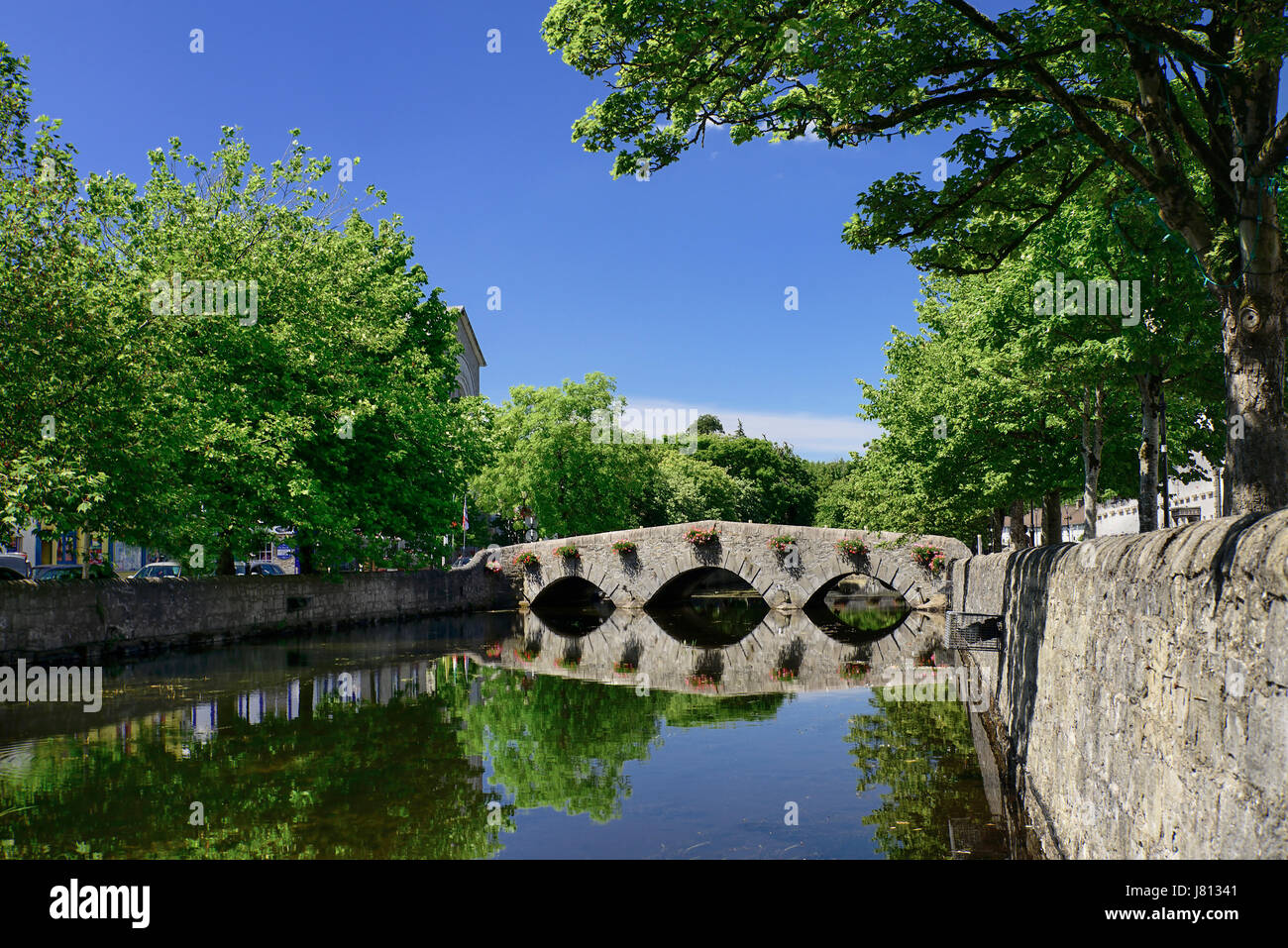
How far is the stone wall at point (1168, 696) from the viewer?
2859 mm

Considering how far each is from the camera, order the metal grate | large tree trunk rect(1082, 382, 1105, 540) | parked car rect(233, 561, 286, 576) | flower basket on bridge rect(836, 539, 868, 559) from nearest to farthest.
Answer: the metal grate < large tree trunk rect(1082, 382, 1105, 540) < parked car rect(233, 561, 286, 576) < flower basket on bridge rect(836, 539, 868, 559)

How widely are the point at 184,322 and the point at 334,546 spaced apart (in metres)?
6.39

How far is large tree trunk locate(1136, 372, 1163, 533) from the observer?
538 inches

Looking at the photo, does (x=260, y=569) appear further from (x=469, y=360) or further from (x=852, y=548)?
(x=469, y=360)

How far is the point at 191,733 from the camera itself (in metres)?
11.2

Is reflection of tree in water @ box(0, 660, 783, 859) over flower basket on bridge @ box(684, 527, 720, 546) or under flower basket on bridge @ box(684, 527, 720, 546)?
under

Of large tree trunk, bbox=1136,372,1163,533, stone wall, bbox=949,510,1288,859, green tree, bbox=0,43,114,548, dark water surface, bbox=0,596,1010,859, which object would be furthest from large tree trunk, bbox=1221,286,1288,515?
green tree, bbox=0,43,114,548

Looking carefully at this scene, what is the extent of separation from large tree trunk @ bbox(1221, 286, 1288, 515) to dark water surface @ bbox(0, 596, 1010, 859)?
3.28m

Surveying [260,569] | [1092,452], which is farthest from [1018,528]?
[260,569]

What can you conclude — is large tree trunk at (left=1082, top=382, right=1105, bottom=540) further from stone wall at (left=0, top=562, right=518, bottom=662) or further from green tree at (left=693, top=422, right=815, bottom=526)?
green tree at (left=693, top=422, right=815, bottom=526)

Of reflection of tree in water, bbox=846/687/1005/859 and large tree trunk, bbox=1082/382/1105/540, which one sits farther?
large tree trunk, bbox=1082/382/1105/540

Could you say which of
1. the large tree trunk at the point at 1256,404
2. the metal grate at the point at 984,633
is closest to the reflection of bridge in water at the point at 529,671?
the metal grate at the point at 984,633

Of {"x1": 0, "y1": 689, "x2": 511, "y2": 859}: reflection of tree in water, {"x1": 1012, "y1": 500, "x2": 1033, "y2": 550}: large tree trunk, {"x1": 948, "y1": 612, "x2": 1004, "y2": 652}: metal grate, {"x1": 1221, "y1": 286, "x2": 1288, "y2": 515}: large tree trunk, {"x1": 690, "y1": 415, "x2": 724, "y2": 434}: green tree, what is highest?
{"x1": 690, "y1": 415, "x2": 724, "y2": 434}: green tree
